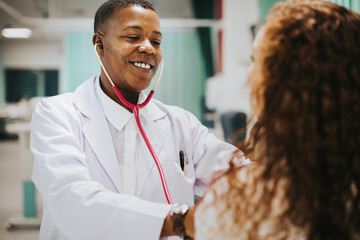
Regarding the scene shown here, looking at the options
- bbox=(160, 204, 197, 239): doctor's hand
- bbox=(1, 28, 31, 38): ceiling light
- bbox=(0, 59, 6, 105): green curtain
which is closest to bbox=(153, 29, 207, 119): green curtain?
bbox=(160, 204, 197, 239): doctor's hand

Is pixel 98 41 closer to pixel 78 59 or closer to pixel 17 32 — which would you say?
pixel 78 59

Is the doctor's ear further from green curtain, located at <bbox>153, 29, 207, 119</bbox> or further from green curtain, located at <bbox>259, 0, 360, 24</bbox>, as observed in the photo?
green curtain, located at <bbox>153, 29, 207, 119</bbox>

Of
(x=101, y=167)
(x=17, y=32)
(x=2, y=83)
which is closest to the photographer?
(x=101, y=167)

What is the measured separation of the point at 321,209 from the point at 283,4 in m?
0.35

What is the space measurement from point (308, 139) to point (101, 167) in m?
0.59

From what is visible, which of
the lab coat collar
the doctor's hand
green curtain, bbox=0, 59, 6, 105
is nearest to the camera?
the doctor's hand

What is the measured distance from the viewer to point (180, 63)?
14.6ft

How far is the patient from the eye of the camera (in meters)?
0.54

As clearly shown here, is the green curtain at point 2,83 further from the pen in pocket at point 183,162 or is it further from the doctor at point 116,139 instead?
the pen in pocket at point 183,162

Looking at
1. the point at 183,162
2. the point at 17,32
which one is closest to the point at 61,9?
the point at 17,32

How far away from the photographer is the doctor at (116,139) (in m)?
0.78

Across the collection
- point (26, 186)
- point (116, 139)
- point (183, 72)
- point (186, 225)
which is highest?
point (183, 72)

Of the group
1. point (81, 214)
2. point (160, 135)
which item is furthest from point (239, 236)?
point (160, 135)

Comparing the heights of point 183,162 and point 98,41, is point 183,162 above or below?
below
